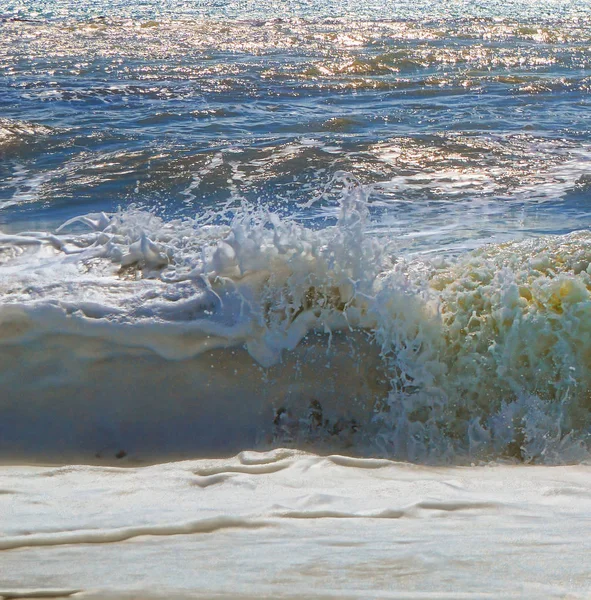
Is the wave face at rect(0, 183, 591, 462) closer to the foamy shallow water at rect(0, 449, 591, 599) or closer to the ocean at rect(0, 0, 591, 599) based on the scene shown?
the ocean at rect(0, 0, 591, 599)

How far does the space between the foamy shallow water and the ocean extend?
1 centimetres

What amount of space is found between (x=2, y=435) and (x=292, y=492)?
4.89 feet

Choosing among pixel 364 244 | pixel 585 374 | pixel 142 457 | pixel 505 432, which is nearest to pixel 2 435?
pixel 142 457

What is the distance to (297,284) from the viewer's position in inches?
161

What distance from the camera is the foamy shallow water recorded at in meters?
1.97

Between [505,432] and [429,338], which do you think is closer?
[505,432]

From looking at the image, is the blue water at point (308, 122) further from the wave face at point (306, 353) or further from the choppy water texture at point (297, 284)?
the wave face at point (306, 353)

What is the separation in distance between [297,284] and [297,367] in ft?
1.50

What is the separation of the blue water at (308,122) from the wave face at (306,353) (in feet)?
4.32

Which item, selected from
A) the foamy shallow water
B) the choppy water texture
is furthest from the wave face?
the foamy shallow water

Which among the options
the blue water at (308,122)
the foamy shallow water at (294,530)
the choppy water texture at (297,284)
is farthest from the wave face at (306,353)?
the blue water at (308,122)

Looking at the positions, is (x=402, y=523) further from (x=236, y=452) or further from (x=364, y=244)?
(x=364, y=244)

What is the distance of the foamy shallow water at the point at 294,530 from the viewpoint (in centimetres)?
197

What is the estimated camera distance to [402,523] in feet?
8.23
